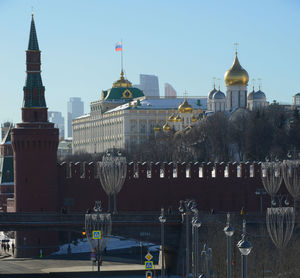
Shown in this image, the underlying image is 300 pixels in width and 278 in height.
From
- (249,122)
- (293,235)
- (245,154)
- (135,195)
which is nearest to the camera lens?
(293,235)

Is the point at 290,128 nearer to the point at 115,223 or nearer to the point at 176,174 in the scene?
the point at 176,174

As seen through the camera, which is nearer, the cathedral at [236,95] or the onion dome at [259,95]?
the cathedral at [236,95]

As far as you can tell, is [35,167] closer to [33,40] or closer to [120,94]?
[33,40]

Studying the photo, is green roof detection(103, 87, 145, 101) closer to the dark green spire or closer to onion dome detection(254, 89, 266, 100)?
onion dome detection(254, 89, 266, 100)

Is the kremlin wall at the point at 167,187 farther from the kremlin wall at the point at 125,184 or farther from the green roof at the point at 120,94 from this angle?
the green roof at the point at 120,94

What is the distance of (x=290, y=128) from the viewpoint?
99500mm

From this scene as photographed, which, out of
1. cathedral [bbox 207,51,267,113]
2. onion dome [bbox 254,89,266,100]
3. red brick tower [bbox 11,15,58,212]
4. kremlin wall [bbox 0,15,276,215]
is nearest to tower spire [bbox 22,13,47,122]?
red brick tower [bbox 11,15,58,212]

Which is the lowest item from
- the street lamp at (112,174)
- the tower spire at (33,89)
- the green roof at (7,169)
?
the street lamp at (112,174)

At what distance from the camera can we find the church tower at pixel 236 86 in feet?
424

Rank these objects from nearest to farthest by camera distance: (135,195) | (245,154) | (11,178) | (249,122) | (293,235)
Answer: (293,235) < (135,195) < (11,178) < (245,154) < (249,122)

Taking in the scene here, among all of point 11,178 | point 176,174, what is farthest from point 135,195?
point 11,178

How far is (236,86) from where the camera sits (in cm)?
13250

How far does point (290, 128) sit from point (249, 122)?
533 centimetres

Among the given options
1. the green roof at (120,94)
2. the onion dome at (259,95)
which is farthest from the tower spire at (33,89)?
the green roof at (120,94)
